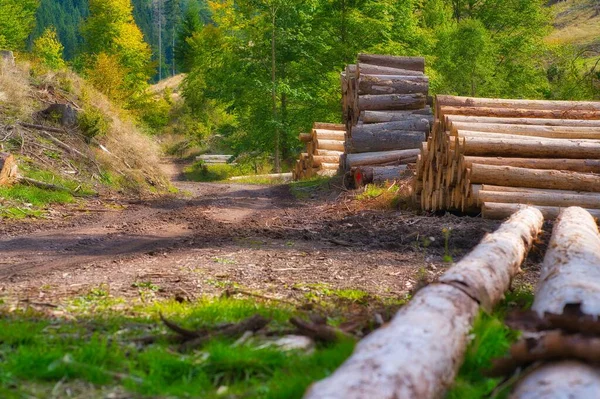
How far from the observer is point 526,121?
13.0 meters

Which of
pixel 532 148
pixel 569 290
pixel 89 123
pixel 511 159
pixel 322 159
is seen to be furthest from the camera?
pixel 322 159

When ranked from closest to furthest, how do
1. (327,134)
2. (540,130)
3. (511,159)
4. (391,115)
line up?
(511,159)
(540,130)
(391,115)
(327,134)

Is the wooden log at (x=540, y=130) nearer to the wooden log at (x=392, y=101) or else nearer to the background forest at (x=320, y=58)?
the wooden log at (x=392, y=101)

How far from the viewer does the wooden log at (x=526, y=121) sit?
12750mm

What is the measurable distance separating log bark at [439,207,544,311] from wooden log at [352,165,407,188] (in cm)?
925

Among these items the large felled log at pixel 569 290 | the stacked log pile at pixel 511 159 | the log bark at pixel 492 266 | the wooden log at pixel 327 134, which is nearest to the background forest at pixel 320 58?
the wooden log at pixel 327 134

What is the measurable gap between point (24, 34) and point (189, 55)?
16.8 m

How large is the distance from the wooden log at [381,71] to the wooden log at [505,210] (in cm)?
1036

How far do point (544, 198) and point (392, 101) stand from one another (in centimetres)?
956

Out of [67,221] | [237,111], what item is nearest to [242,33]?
[237,111]

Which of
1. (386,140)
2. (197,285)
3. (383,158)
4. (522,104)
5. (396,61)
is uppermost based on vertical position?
(396,61)

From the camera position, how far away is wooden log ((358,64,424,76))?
68.0 feet

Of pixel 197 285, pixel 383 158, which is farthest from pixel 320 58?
pixel 197 285

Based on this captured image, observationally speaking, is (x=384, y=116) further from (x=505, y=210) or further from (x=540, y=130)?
(x=505, y=210)
